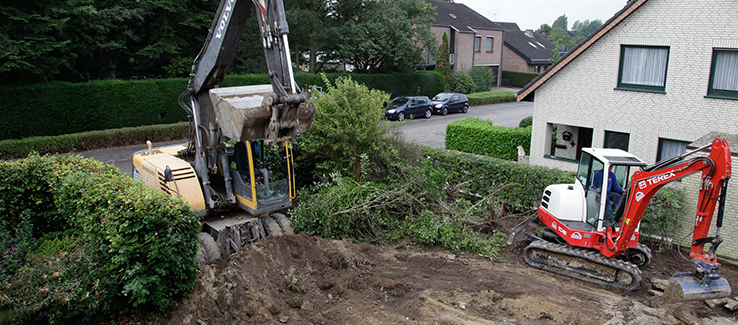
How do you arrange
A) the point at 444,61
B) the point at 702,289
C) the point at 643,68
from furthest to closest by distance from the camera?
the point at 444,61 → the point at 643,68 → the point at 702,289

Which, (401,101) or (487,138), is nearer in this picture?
(487,138)

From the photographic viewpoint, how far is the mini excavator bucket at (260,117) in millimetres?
7891

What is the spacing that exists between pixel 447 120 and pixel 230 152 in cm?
2201

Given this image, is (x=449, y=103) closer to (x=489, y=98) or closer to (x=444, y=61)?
(x=489, y=98)

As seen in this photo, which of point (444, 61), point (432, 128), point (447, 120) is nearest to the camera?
point (432, 128)

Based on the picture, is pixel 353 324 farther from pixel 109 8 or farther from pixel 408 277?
pixel 109 8

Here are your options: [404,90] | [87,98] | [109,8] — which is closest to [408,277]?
[87,98]

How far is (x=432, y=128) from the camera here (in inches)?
1113

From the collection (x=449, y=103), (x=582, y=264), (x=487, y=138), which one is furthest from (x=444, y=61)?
(x=582, y=264)

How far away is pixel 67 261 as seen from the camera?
24.6ft

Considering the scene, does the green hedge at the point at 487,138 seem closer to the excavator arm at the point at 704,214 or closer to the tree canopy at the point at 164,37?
the excavator arm at the point at 704,214

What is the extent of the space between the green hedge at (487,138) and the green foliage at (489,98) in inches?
726

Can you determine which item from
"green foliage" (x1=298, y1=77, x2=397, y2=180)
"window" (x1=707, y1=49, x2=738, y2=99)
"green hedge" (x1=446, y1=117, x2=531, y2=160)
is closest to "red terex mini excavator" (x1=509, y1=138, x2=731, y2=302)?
"green foliage" (x1=298, y1=77, x2=397, y2=180)

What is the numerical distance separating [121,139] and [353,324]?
761 inches
